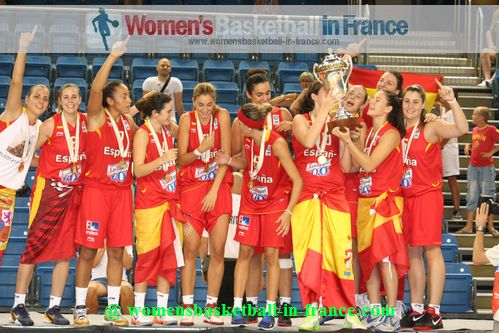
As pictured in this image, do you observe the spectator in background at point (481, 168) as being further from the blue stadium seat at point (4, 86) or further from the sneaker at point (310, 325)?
the blue stadium seat at point (4, 86)

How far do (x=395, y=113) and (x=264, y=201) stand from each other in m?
1.31

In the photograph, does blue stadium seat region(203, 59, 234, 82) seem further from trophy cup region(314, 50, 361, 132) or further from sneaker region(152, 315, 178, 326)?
sneaker region(152, 315, 178, 326)

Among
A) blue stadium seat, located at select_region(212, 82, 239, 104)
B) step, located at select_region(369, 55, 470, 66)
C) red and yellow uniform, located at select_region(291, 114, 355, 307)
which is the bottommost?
red and yellow uniform, located at select_region(291, 114, 355, 307)

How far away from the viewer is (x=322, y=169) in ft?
24.7

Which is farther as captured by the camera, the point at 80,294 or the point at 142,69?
the point at 142,69

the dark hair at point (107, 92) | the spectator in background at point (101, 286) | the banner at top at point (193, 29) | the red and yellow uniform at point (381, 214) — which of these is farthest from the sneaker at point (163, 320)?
the banner at top at point (193, 29)

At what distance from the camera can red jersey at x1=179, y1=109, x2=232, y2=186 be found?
25.6 feet

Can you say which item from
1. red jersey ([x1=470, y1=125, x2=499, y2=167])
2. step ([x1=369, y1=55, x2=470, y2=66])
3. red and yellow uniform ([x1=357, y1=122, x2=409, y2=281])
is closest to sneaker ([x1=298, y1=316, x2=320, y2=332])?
red and yellow uniform ([x1=357, y1=122, x2=409, y2=281])

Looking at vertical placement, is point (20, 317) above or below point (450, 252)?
below

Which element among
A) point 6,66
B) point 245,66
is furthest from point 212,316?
point 6,66

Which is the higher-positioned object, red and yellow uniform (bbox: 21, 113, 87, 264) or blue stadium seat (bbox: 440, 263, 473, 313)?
red and yellow uniform (bbox: 21, 113, 87, 264)

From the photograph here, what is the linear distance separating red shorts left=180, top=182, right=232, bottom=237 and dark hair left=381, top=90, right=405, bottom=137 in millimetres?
1488

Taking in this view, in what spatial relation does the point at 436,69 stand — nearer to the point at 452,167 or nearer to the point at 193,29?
the point at 452,167

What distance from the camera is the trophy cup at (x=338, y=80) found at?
726 cm
